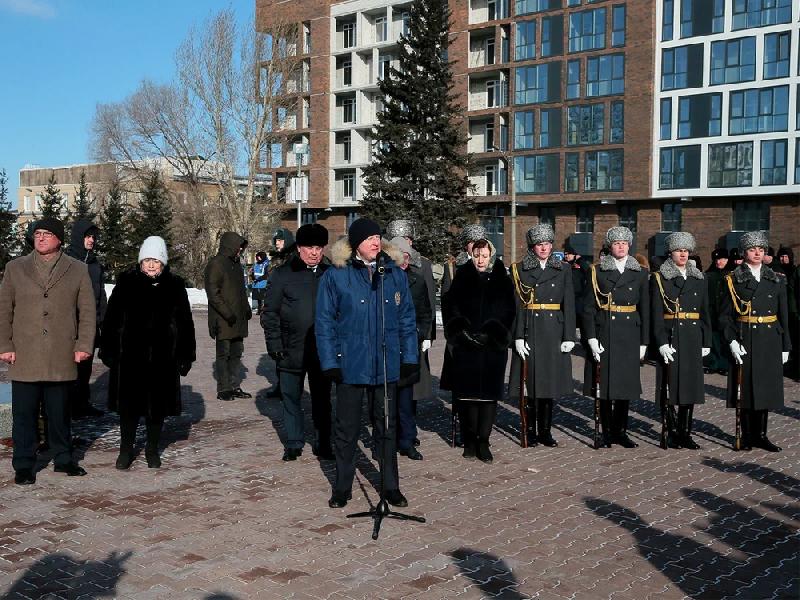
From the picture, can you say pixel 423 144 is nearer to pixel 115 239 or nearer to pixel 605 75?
pixel 605 75

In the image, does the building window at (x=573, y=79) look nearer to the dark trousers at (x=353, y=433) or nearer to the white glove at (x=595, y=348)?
the white glove at (x=595, y=348)

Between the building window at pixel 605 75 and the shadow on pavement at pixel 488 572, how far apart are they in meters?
50.8

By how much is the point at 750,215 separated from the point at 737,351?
44187 millimetres

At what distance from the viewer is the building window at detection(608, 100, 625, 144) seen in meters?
52.8

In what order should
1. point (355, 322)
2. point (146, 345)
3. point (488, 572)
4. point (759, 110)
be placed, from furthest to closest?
1. point (759, 110)
2. point (146, 345)
3. point (355, 322)
4. point (488, 572)

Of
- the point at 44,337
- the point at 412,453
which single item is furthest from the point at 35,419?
the point at 412,453

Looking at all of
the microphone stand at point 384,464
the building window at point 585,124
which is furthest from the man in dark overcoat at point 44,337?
the building window at point 585,124

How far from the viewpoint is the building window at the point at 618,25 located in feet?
171

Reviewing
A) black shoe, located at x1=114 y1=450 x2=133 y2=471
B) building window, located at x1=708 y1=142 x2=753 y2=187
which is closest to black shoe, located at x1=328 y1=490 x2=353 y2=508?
black shoe, located at x1=114 y1=450 x2=133 y2=471

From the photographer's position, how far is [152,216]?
169 ft

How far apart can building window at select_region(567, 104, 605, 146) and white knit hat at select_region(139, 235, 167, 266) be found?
48.6 meters

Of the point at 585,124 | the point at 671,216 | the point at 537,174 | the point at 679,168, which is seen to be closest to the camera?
the point at 679,168

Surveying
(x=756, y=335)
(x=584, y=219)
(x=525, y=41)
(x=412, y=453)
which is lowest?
(x=412, y=453)

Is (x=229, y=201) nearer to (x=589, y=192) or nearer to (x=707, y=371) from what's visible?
(x=589, y=192)
